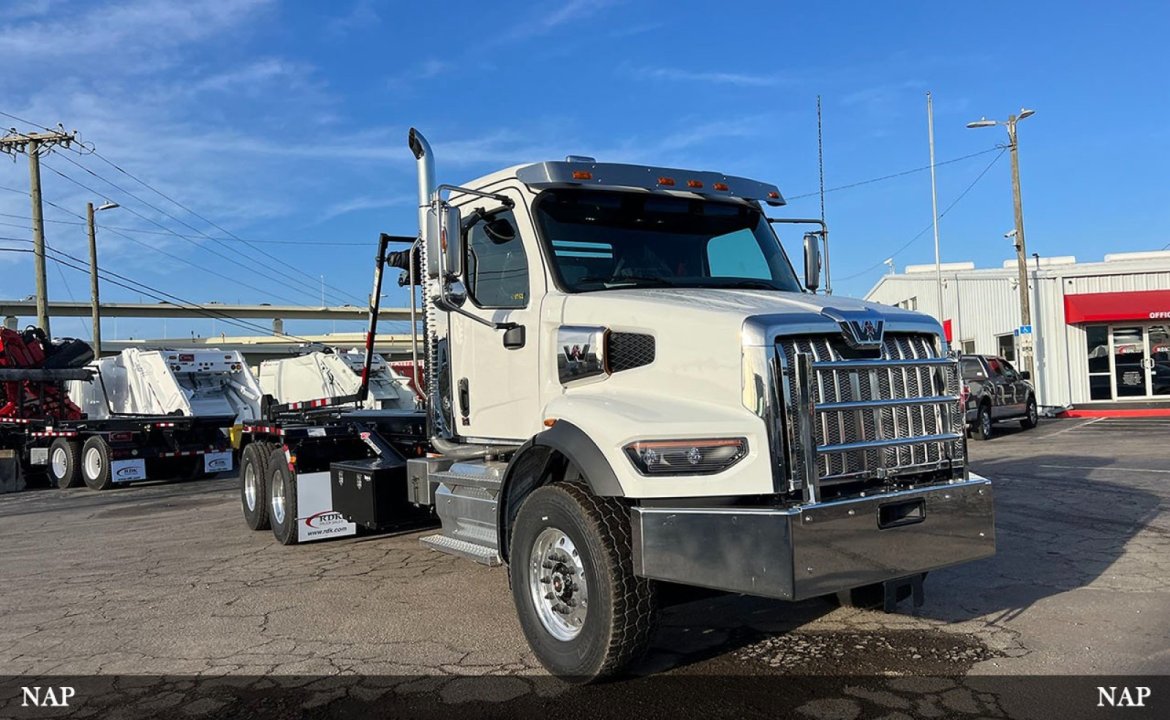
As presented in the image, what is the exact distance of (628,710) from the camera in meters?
4.27

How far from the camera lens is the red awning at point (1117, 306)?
2738 cm

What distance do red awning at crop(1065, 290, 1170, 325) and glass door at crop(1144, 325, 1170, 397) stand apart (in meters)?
1.23

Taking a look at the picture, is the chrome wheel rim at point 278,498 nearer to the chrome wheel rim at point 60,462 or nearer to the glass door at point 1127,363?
the chrome wheel rim at point 60,462

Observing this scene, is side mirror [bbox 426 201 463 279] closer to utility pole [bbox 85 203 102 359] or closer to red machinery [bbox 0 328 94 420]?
red machinery [bbox 0 328 94 420]

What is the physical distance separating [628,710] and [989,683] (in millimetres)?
1821

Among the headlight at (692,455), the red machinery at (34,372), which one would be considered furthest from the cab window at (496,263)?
the red machinery at (34,372)

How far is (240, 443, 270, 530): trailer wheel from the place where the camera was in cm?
955

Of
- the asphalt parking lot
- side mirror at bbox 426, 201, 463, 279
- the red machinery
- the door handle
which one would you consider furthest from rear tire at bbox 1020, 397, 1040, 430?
the red machinery

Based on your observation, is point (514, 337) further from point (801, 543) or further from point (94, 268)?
point (94, 268)

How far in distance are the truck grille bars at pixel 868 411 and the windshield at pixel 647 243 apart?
49.2 inches

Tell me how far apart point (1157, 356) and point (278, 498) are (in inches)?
1144

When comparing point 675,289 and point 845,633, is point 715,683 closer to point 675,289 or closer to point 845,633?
point 845,633

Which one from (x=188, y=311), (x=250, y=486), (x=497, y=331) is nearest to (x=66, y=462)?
(x=250, y=486)

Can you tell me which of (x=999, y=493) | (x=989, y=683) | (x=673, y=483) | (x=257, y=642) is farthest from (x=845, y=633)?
(x=999, y=493)
